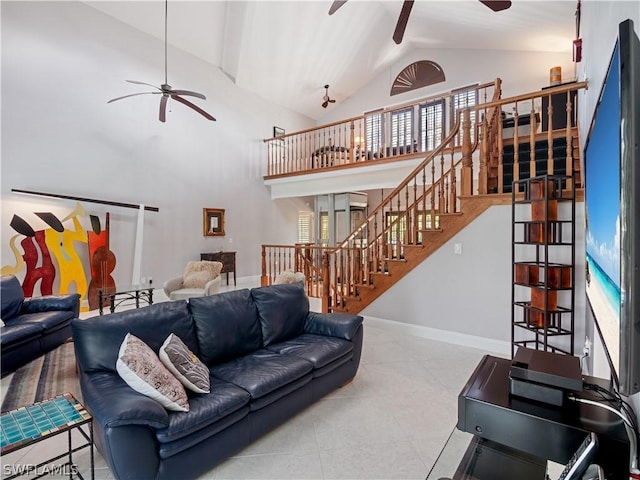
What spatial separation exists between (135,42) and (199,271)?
177 inches

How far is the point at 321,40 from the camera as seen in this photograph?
7480 millimetres

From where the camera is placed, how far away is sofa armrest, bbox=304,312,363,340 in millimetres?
2887

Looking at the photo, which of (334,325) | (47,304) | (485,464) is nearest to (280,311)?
(334,325)

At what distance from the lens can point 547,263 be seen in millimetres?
2840

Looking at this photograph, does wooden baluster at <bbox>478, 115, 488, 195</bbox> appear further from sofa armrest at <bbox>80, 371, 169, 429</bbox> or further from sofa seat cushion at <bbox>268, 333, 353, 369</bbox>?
sofa armrest at <bbox>80, 371, 169, 429</bbox>

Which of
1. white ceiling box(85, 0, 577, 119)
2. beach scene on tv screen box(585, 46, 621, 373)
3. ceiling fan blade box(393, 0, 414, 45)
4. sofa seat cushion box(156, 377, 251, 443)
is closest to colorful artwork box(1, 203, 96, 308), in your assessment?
white ceiling box(85, 0, 577, 119)

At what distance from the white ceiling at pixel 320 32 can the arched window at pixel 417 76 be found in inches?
13.0

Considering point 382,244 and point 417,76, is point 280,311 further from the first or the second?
point 417,76

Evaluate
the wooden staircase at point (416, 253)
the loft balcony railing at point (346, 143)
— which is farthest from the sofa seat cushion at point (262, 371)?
the loft balcony railing at point (346, 143)

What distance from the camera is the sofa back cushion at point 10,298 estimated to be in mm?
3420

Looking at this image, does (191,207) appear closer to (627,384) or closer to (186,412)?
(186,412)

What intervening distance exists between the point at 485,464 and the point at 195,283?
14.9 feet

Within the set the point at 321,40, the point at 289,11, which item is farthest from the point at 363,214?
the point at 289,11

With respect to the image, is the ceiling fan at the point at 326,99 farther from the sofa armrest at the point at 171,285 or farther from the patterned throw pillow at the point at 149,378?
the patterned throw pillow at the point at 149,378
